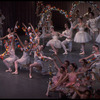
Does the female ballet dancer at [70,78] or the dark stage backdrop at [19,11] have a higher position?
the dark stage backdrop at [19,11]

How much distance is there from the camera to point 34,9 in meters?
13.7

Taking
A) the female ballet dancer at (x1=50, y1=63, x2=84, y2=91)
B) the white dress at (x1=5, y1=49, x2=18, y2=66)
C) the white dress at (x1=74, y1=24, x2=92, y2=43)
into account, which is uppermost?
the white dress at (x1=74, y1=24, x2=92, y2=43)

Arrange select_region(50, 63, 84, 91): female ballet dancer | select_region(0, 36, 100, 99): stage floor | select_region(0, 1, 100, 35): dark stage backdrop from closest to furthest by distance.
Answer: select_region(0, 36, 100, 99): stage floor < select_region(50, 63, 84, 91): female ballet dancer < select_region(0, 1, 100, 35): dark stage backdrop

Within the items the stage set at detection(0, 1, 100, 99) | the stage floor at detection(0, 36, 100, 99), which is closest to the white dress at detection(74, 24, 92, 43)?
the stage set at detection(0, 1, 100, 99)

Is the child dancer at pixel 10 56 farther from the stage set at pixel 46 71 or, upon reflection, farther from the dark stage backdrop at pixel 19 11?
the dark stage backdrop at pixel 19 11

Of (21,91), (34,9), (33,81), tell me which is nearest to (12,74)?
(33,81)

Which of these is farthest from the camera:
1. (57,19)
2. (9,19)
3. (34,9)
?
(57,19)

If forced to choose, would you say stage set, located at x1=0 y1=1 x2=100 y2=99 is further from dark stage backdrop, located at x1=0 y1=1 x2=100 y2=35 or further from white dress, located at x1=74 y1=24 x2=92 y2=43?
dark stage backdrop, located at x1=0 y1=1 x2=100 y2=35

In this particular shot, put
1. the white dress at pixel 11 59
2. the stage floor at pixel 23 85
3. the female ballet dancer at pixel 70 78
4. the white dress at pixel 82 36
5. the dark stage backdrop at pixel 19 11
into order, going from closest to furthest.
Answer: the stage floor at pixel 23 85 < the female ballet dancer at pixel 70 78 < the white dress at pixel 11 59 < the white dress at pixel 82 36 < the dark stage backdrop at pixel 19 11

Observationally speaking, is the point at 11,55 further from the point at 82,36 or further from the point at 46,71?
the point at 82,36

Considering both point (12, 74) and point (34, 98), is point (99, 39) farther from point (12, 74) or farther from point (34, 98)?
point (34, 98)

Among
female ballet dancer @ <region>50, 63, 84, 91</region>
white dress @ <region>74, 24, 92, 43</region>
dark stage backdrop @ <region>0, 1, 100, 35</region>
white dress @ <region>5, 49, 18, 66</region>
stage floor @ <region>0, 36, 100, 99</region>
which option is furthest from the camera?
dark stage backdrop @ <region>0, 1, 100, 35</region>

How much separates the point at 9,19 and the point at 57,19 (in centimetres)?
397

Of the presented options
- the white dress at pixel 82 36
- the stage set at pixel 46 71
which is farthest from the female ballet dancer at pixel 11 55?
the white dress at pixel 82 36
